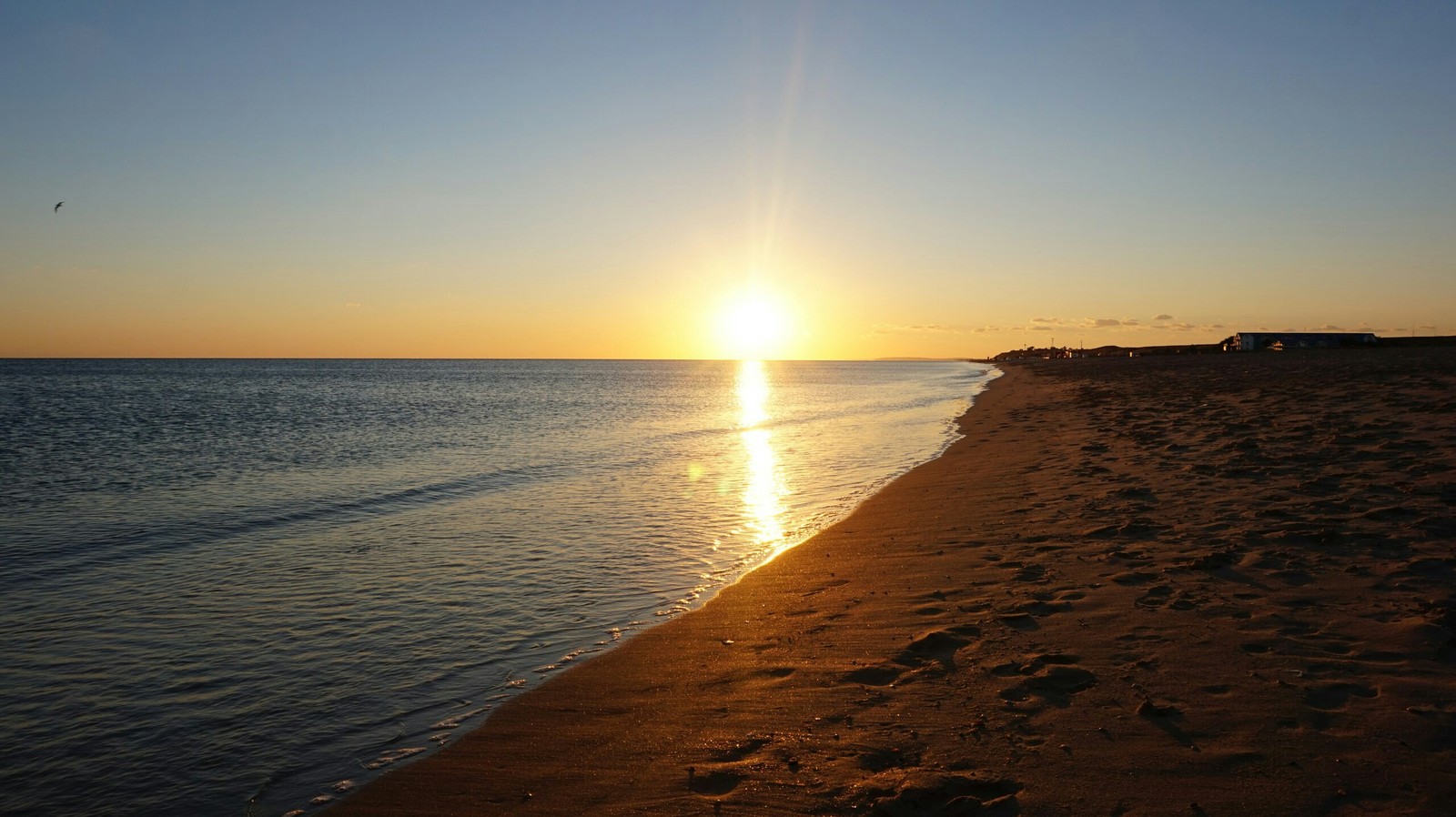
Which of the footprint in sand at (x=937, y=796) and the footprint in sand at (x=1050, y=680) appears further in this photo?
the footprint in sand at (x=1050, y=680)

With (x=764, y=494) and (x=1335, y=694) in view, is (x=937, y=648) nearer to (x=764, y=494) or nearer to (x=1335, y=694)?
(x=1335, y=694)

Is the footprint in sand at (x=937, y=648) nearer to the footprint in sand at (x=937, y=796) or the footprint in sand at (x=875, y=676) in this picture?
the footprint in sand at (x=875, y=676)

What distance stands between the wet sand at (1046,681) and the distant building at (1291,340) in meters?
120

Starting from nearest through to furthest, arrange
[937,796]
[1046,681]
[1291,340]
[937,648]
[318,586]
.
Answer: [937,796], [1046,681], [937,648], [318,586], [1291,340]

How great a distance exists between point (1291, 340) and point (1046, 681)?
440 ft

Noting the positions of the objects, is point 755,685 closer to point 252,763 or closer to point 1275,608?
point 252,763

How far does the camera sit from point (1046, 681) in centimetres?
634

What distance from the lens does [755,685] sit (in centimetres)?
698

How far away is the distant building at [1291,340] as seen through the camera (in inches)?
4354

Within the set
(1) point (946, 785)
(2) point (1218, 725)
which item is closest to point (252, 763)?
(1) point (946, 785)

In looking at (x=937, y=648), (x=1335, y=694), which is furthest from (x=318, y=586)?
(x=1335, y=694)

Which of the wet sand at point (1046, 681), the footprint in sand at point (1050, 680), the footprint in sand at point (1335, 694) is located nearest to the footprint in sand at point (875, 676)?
the wet sand at point (1046, 681)

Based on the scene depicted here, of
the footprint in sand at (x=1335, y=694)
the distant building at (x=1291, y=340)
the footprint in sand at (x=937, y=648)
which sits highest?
the distant building at (x=1291, y=340)

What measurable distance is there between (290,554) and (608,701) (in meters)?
9.43
